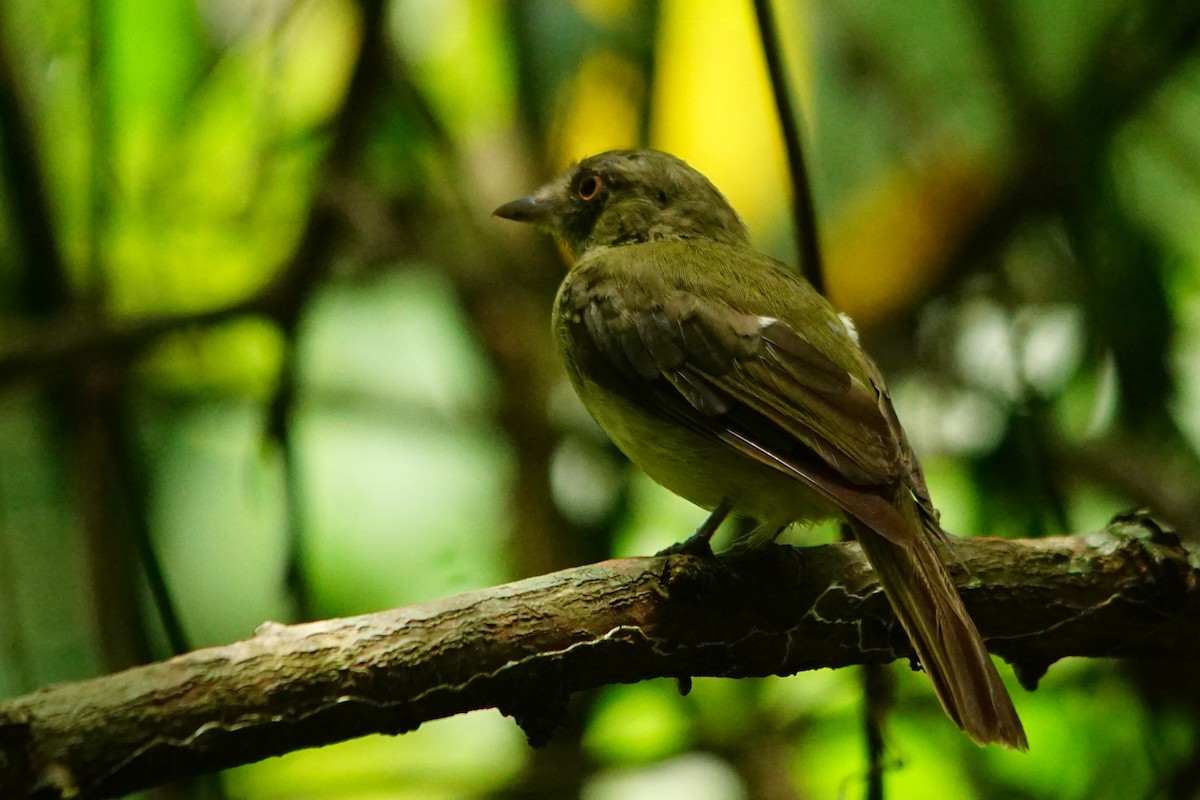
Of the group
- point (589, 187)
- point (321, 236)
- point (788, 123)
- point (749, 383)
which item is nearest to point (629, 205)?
point (589, 187)

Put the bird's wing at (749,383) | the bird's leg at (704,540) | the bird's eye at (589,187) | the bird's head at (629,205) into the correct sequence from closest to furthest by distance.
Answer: the bird's wing at (749,383) → the bird's leg at (704,540) → the bird's head at (629,205) → the bird's eye at (589,187)

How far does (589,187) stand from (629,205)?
0.15m

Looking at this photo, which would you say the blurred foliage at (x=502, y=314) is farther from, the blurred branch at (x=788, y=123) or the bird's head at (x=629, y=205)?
A: the blurred branch at (x=788, y=123)

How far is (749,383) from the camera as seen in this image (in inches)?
118

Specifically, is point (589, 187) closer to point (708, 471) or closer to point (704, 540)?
point (708, 471)

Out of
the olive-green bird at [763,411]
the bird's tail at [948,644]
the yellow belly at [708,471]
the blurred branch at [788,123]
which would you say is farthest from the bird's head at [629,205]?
the bird's tail at [948,644]

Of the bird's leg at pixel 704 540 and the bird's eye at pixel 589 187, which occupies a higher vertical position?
the bird's eye at pixel 589 187

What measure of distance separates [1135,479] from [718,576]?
2474mm

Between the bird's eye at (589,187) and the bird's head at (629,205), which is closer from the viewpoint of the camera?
the bird's head at (629,205)

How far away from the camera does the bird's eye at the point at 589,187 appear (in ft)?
13.3

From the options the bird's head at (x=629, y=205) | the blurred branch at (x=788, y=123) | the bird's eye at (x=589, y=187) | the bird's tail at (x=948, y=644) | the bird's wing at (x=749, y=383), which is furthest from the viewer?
the bird's eye at (x=589, y=187)

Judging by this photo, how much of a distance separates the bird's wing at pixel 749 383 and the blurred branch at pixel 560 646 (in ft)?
0.74

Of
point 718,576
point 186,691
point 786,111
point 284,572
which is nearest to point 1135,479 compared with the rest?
point 786,111

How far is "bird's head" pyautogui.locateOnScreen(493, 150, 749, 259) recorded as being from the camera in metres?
3.94
